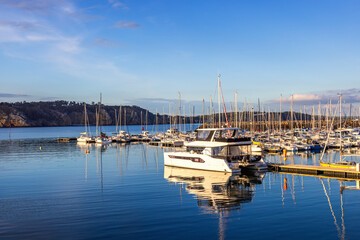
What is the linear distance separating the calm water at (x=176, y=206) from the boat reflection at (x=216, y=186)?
6cm

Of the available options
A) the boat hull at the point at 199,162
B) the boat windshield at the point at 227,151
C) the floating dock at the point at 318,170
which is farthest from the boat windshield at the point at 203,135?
the floating dock at the point at 318,170

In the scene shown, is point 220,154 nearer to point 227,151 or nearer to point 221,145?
point 227,151

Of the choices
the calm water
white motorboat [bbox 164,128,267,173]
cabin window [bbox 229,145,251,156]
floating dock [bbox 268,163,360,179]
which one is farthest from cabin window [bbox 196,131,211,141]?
floating dock [bbox 268,163,360,179]

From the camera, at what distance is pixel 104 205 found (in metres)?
21.0

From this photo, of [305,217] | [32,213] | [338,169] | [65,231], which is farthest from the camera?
[338,169]

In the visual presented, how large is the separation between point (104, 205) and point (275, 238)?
1025 cm

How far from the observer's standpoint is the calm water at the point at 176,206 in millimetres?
15992

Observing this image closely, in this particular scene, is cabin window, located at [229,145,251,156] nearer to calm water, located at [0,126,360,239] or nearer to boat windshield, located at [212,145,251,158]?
boat windshield, located at [212,145,251,158]

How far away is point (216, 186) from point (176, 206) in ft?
21.0

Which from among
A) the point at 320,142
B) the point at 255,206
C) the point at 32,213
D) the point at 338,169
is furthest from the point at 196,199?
the point at 320,142

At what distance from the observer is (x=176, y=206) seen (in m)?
20.6

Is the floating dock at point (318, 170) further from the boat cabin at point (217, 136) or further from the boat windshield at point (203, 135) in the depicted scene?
the boat windshield at point (203, 135)

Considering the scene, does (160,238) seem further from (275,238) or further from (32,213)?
(32,213)

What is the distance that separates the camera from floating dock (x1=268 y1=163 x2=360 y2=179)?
2900cm
